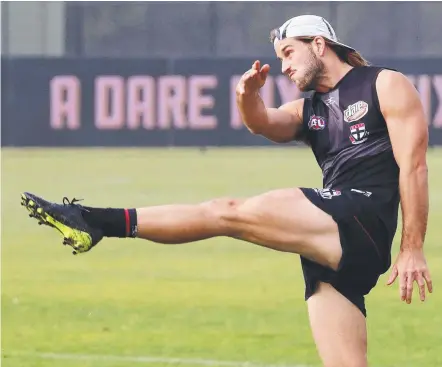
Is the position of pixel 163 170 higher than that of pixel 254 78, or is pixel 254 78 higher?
pixel 254 78

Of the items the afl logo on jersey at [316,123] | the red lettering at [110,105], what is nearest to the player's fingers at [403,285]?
the afl logo on jersey at [316,123]

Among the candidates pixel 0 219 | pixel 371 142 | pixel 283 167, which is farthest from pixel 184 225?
pixel 283 167

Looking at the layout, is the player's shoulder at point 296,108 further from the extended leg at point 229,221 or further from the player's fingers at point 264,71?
the extended leg at point 229,221

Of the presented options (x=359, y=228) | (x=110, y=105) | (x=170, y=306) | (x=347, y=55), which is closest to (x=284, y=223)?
(x=359, y=228)

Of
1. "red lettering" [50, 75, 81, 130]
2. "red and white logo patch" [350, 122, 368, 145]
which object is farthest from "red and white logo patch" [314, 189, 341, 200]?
"red lettering" [50, 75, 81, 130]

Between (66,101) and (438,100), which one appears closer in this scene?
(438,100)

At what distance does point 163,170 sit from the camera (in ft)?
86.6

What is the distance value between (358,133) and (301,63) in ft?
1.59

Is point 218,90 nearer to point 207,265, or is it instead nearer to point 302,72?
point 207,265

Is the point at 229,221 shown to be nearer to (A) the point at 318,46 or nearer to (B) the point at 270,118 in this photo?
(B) the point at 270,118

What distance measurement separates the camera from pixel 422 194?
22.3 feet

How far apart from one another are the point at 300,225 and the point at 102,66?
26.9 metres

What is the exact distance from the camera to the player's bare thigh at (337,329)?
725cm

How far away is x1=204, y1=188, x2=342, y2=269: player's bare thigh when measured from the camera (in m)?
6.57
